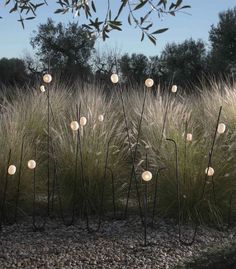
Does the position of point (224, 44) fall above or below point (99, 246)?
above

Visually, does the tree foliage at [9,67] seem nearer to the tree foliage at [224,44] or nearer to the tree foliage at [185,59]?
the tree foliage at [185,59]

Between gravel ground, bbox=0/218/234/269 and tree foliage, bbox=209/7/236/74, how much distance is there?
656 inches

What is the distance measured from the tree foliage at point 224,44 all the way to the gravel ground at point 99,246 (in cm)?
1665

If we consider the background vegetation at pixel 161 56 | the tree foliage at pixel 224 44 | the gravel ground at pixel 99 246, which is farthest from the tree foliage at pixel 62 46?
the gravel ground at pixel 99 246

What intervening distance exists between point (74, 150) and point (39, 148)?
3.10ft

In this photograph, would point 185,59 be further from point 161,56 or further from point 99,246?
point 99,246

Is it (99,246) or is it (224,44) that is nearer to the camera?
(99,246)

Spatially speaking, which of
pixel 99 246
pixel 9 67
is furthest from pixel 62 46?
pixel 99 246

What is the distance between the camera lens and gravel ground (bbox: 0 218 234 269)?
347cm

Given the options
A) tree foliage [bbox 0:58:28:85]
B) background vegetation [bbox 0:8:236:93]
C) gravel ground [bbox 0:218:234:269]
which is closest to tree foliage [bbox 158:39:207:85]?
background vegetation [bbox 0:8:236:93]

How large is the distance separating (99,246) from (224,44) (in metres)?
18.4

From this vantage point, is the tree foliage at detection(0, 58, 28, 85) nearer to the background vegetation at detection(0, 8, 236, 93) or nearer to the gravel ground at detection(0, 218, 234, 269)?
the background vegetation at detection(0, 8, 236, 93)

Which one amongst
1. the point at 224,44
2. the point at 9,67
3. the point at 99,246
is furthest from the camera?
the point at 9,67

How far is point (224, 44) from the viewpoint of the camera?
832 inches
